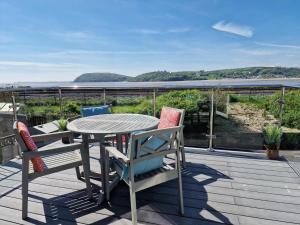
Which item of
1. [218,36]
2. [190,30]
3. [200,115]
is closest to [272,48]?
[218,36]

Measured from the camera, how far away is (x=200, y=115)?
24.6ft

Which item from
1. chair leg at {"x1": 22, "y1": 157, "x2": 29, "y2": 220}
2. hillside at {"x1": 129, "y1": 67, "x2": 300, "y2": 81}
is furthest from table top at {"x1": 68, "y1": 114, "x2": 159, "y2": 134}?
hillside at {"x1": 129, "y1": 67, "x2": 300, "y2": 81}

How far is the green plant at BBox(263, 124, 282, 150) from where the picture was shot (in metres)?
3.38

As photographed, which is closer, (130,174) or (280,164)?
(130,174)

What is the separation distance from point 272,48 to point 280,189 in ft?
102

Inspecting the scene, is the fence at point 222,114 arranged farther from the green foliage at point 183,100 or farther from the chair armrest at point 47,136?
the chair armrest at point 47,136

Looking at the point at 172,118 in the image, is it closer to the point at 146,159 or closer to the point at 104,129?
the point at 104,129

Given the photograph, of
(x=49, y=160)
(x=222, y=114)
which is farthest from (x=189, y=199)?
(x=222, y=114)

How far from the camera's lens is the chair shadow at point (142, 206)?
2.04 m

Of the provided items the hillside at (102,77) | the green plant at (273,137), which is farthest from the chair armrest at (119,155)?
the hillside at (102,77)

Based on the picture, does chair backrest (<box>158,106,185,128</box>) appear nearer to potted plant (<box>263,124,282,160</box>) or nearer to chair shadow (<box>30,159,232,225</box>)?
chair shadow (<box>30,159,232,225</box>)

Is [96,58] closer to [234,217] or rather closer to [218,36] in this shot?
[218,36]

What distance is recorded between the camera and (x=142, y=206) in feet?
7.38

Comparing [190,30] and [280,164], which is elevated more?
[190,30]
